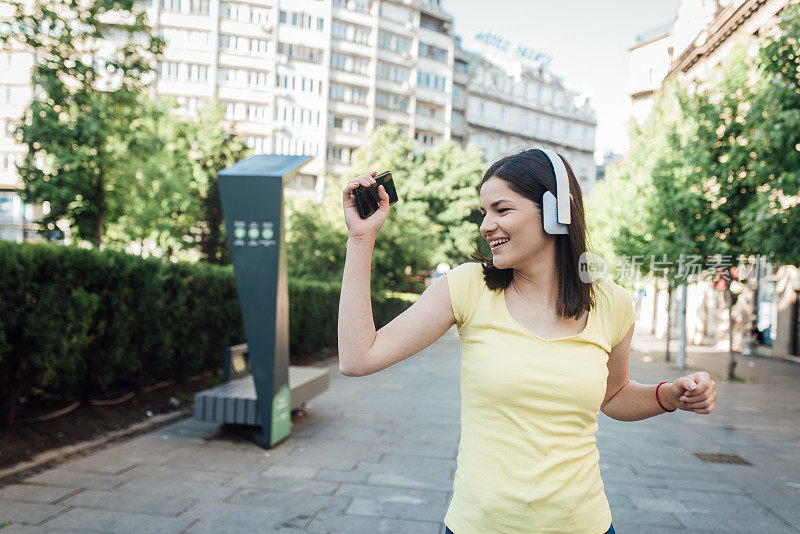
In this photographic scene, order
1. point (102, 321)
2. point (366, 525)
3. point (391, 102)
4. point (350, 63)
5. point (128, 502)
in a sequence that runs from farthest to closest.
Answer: point (391, 102) → point (350, 63) → point (102, 321) → point (128, 502) → point (366, 525)

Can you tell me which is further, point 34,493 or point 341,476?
point 341,476

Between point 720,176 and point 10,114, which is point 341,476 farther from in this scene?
point 10,114

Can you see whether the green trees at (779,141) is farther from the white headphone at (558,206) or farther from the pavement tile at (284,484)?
the white headphone at (558,206)

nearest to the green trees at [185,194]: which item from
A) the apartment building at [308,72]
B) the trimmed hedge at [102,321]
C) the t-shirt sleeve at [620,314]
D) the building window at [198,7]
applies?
the trimmed hedge at [102,321]

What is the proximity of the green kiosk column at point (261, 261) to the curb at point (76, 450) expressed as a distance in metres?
1.40

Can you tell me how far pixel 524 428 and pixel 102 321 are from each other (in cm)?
645

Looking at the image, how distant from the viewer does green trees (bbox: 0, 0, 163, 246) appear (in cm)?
1034

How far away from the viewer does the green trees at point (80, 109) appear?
1034cm

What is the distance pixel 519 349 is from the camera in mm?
1729

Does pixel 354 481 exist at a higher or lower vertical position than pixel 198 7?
lower

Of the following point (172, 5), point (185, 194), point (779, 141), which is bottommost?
point (185, 194)

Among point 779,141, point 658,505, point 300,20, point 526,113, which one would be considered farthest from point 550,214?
point 526,113

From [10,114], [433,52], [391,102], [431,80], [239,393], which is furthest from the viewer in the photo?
[433,52]

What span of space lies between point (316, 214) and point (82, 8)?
12.3 metres
